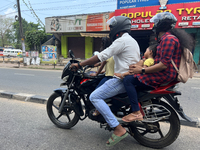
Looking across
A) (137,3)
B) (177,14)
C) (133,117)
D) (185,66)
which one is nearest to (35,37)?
(137,3)

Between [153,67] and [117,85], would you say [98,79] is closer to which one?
[117,85]

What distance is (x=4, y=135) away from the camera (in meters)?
2.54

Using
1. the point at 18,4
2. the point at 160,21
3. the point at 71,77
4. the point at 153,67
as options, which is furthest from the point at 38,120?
the point at 18,4

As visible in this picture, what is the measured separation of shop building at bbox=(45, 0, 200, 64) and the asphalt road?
1166 cm

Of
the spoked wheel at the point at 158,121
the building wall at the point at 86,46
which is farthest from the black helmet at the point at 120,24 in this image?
the building wall at the point at 86,46

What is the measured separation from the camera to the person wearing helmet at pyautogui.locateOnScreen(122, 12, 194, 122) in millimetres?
1826

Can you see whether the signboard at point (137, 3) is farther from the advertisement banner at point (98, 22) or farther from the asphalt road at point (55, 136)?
the asphalt road at point (55, 136)

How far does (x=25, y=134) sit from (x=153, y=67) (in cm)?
236

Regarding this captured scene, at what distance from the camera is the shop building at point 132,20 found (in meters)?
11.7

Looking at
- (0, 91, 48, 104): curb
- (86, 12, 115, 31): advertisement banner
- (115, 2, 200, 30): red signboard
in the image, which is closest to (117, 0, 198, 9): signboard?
(115, 2, 200, 30): red signboard

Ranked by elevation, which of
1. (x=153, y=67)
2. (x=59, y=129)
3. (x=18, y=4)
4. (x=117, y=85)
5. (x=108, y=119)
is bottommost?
(x=59, y=129)

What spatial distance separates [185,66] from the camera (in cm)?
186

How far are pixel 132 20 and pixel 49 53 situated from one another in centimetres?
924

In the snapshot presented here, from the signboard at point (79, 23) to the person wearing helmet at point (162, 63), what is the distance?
13224mm
